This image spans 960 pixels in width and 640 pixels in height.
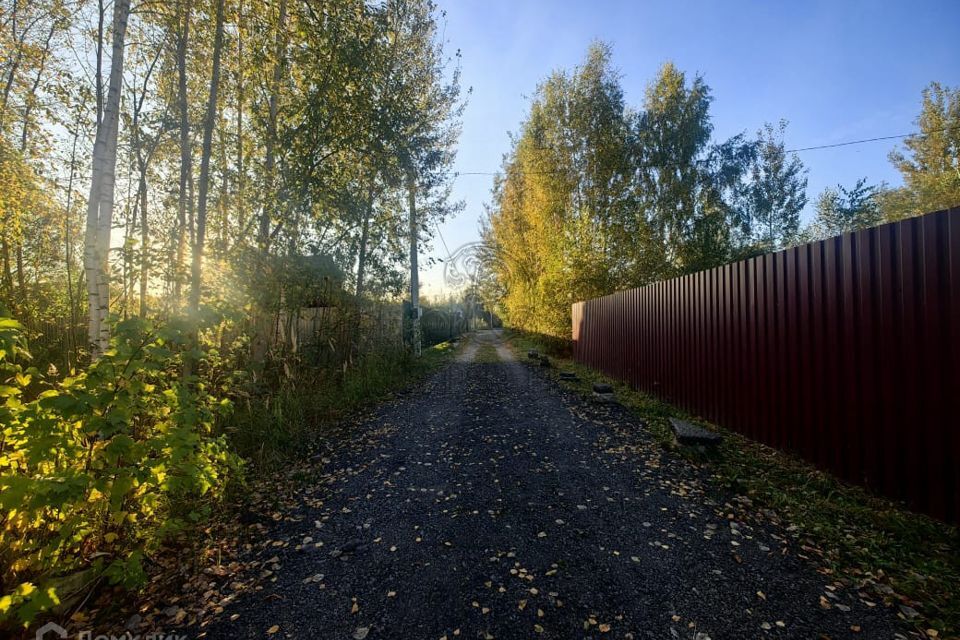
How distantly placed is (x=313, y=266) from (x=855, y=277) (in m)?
6.49

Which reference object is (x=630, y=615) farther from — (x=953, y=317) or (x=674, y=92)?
(x=674, y=92)

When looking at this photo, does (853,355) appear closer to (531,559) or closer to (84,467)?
(531,559)

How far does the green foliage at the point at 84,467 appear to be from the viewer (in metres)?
1.48

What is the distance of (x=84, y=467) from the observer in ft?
6.24

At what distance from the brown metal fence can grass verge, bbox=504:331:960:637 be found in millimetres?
186

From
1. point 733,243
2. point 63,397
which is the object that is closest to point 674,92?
point 733,243

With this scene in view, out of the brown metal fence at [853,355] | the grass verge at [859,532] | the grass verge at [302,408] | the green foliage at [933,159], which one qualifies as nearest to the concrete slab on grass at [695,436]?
the grass verge at [859,532]

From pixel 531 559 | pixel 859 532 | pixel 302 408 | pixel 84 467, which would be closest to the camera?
pixel 84 467

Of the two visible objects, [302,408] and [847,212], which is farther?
[847,212]

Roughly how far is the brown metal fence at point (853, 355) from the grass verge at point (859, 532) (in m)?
0.19

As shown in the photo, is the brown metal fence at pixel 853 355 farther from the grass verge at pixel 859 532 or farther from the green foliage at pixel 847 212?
the green foliage at pixel 847 212

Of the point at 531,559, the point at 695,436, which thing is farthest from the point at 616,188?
the point at 531,559

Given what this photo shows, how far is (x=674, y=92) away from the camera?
43.9 feet

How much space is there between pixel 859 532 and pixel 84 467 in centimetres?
466
